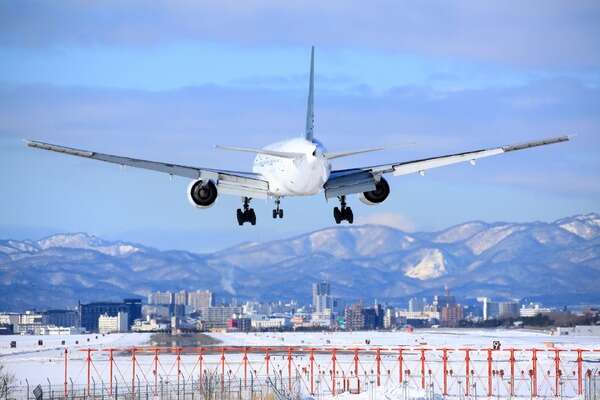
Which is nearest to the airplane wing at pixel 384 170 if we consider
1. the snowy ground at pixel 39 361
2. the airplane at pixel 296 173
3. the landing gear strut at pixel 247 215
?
the airplane at pixel 296 173

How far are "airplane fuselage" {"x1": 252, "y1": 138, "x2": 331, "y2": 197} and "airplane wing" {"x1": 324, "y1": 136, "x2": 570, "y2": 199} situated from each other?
→ 7.86 feet

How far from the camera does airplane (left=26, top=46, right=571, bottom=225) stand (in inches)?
2960

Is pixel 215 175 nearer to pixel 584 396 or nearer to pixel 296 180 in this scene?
pixel 296 180

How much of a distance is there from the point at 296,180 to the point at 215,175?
7.17 m

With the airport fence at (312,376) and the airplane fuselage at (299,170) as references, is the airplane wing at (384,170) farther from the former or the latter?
the airport fence at (312,376)

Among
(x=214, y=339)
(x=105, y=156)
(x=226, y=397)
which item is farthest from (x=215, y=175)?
(x=214, y=339)

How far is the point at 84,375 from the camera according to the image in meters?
102

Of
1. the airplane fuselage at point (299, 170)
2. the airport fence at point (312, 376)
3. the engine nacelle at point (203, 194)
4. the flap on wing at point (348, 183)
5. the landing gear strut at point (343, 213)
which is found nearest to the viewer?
the airplane fuselage at point (299, 170)

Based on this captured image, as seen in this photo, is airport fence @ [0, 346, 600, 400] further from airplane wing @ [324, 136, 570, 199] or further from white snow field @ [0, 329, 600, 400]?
airplane wing @ [324, 136, 570, 199]

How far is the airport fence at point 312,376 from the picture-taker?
260 ft

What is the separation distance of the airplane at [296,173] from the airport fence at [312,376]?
11.4m

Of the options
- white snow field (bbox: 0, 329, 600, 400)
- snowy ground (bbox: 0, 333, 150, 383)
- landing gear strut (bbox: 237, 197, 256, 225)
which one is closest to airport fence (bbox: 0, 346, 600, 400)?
white snow field (bbox: 0, 329, 600, 400)

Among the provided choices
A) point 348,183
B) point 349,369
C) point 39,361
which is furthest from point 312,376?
point 39,361

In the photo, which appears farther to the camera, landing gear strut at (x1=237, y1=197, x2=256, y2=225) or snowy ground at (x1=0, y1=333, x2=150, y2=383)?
snowy ground at (x1=0, y1=333, x2=150, y2=383)
